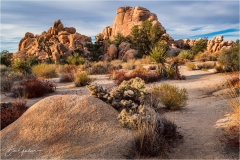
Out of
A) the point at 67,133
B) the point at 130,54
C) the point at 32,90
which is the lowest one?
the point at 67,133

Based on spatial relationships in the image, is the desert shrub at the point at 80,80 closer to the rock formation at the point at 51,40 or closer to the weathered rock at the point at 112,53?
the weathered rock at the point at 112,53

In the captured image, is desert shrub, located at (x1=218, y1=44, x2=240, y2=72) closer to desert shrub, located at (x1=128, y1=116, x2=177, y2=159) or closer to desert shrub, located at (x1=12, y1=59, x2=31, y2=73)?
desert shrub, located at (x1=128, y1=116, x2=177, y2=159)

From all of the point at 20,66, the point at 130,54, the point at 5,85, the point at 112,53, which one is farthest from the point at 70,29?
the point at 5,85

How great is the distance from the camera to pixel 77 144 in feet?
16.0

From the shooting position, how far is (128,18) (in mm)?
85750

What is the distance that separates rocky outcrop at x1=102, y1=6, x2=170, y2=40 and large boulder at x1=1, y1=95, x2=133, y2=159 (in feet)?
246

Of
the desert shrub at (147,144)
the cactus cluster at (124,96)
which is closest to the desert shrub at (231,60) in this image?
the cactus cluster at (124,96)

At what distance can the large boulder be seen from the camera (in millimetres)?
4703

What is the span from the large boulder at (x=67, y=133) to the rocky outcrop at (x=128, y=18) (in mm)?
74991

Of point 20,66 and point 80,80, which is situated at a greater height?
point 20,66

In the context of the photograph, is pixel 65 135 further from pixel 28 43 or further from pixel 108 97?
pixel 28 43

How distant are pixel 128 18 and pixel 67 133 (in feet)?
275

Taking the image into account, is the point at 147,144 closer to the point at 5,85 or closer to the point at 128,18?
the point at 5,85

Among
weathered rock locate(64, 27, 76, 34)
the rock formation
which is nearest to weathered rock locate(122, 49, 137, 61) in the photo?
the rock formation
